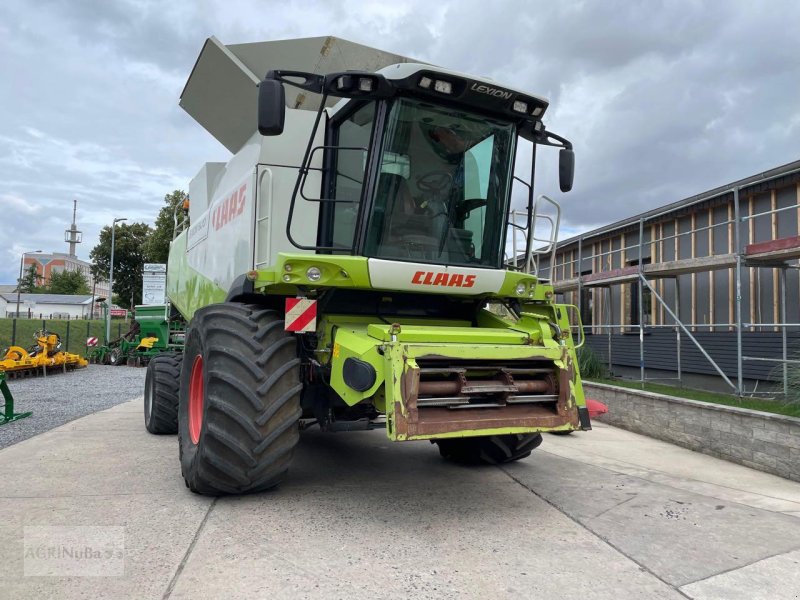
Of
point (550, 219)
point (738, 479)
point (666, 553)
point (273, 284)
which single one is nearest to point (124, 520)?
point (273, 284)

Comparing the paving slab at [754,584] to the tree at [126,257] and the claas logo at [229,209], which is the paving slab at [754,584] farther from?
the tree at [126,257]

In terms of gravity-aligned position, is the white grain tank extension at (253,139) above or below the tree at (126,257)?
below

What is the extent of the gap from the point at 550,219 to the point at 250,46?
3131 millimetres

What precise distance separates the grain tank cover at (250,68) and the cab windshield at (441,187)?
0.94m

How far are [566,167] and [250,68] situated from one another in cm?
302

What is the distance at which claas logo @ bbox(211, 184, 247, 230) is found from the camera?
16.5ft

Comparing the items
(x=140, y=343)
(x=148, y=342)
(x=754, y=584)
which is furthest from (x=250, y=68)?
(x=140, y=343)

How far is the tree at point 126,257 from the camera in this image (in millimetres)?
38125

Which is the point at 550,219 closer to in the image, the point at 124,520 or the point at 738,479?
the point at 738,479

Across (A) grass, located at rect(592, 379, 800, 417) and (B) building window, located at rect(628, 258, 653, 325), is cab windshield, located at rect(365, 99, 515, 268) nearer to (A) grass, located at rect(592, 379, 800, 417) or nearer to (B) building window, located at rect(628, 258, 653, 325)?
(A) grass, located at rect(592, 379, 800, 417)

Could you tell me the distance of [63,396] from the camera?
37.4 feet

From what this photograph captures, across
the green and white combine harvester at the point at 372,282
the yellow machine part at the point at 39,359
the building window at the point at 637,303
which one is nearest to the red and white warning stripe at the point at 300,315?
the green and white combine harvester at the point at 372,282

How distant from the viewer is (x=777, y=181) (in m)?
9.92

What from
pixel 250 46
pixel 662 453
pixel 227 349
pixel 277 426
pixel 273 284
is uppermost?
pixel 250 46
